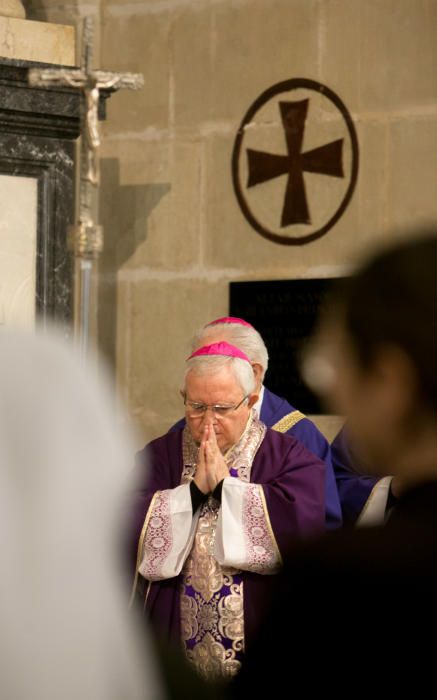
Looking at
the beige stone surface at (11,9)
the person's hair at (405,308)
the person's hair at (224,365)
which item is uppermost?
the beige stone surface at (11,9)

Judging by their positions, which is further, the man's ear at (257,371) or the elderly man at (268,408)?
the man's ear at (257,371)

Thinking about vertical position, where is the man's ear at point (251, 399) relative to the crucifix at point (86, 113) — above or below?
below

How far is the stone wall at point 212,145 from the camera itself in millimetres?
7309

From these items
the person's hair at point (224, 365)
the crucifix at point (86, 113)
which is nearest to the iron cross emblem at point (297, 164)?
the crucifix at point (86, 113)

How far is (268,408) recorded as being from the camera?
568 cm

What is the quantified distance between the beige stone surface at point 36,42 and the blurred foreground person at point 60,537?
6.22m

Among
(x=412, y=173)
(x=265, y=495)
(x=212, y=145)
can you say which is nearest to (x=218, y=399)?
(x=265, y=495)

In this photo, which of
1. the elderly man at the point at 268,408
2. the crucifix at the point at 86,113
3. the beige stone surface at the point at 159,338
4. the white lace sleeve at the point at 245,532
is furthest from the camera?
the beige stone surface at the point at 159,338

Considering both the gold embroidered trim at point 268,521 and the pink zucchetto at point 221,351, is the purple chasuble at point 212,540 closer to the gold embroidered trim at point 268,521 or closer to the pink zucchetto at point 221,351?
the gold embroidered trim at point 268,521

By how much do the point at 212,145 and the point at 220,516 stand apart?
12.4 ft

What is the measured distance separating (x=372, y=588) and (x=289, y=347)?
600cm

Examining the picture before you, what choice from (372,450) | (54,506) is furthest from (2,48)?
(54,506)

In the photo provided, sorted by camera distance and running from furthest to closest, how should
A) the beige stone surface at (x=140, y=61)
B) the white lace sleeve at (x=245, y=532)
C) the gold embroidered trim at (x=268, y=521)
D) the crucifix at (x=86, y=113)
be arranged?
the beige stone surface at (x=140, y=61)
the crucifix at (x=86, y=113)
the gold embroidered trim at (x=268, y=521)
the white lace sleeve at (x=245, y=532)

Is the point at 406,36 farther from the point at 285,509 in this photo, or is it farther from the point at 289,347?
the point at 285,509
